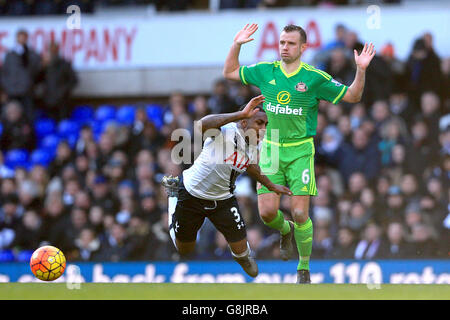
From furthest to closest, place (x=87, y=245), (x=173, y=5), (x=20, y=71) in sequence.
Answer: (x=173, y=5) < (x=20, y=71) < (x=87, y=245)

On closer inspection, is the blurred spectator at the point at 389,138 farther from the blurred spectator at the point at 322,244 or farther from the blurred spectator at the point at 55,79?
the blurred spectator at the point at 55,79

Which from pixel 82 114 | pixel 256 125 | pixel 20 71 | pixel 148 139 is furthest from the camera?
pixel 82 114

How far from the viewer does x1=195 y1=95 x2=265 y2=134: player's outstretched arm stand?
879 cm

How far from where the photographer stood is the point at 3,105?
18641 millimetres

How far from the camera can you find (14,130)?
18344 mm

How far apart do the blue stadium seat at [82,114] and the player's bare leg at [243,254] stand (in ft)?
29.9

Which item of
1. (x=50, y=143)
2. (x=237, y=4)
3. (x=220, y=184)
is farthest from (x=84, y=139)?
(x=220, y=184)

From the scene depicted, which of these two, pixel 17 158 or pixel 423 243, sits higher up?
pixel 17 158

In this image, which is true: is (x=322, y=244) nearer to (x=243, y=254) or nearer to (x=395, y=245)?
(x=395, y=245)

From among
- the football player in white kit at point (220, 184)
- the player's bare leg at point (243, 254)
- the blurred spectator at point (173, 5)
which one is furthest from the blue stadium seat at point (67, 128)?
the player's bare leg at point (243, 254)

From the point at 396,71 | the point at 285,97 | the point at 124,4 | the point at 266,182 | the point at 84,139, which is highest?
the point at 124,4

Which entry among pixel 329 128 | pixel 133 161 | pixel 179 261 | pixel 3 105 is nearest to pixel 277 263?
pixel 179 261

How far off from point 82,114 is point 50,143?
1.27 meters

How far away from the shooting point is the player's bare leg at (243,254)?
10.6m
